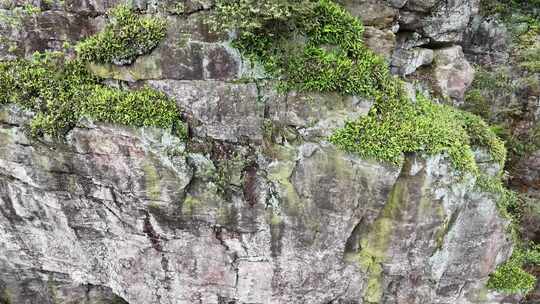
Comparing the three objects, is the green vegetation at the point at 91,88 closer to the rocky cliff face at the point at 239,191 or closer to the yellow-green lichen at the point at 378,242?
the rocky cliff face at the point at 239,191

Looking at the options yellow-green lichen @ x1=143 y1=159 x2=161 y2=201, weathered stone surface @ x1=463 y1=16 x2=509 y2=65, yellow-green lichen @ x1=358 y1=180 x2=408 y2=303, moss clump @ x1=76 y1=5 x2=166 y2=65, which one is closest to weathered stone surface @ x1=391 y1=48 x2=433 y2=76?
yellow-green lichen @ x1=358 y1=180 x2=408 y2=303

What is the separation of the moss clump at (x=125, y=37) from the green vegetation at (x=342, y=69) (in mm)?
1260

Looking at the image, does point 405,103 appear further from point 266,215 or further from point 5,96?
point 5,96

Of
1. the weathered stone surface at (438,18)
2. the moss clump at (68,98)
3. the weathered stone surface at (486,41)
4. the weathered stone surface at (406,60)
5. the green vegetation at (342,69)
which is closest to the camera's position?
the green vegetation at (342,69)

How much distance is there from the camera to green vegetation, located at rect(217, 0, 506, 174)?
6.92m

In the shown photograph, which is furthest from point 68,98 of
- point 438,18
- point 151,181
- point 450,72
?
point 450,72

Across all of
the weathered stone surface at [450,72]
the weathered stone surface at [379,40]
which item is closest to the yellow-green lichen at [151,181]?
the weathered stone surface at [379,40]

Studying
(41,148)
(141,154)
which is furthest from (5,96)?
(141,154)

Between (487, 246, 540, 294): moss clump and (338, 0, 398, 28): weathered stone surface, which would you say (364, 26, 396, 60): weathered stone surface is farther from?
(487, 246, 540, 294): moss clump

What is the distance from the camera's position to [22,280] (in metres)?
10.1

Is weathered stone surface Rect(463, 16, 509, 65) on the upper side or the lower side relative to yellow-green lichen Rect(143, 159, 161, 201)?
upper

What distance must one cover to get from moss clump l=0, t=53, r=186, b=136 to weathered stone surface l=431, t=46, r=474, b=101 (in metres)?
5.71

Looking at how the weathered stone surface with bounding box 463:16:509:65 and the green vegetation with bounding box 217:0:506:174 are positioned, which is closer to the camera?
the green vegetation with bounding box 217:0:506:174

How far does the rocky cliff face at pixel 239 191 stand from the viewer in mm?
7277
